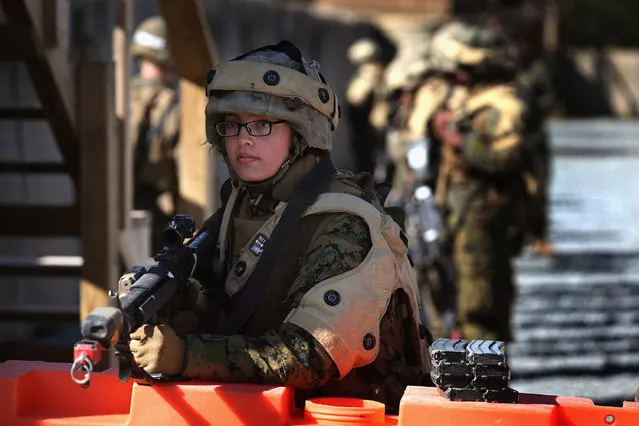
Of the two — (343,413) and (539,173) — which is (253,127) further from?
(539,173)

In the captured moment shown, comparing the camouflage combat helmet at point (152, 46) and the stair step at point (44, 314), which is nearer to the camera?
the stair step at point (44, 314)

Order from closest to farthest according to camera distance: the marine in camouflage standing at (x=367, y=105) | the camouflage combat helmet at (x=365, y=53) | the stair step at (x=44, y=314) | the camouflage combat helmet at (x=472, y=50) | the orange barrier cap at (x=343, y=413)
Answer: the orange barrier cap at (x=343, y=413) → the stair step at (x=44, y=314) → the camouflage combat helmet at (x=472, y=50) → the marine in camouflage standing at (x=367, y=105) → the camouflage combat helmet at (x=365, y=53)

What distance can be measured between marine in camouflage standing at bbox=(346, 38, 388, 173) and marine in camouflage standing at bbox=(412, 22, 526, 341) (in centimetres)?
585

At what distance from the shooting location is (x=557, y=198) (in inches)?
853

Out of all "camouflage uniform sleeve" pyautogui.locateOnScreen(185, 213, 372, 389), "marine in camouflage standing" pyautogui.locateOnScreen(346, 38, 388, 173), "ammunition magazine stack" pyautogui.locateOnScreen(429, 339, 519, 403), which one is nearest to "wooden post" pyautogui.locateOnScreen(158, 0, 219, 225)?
"camouflage uniform sleeve" pyautogui.locateOnScreen(185, 213, 372, 389)

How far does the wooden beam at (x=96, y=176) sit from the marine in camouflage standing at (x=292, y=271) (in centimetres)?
218

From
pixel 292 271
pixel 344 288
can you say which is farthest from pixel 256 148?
pixel 344 288

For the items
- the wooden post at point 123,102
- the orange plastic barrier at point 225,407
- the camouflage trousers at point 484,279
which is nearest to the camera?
the orange plastic barrier at point 225,407

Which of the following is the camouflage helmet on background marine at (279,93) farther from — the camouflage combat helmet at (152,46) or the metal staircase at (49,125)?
the camouflage combat helmet at (152,46)

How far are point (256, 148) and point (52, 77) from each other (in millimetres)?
2408

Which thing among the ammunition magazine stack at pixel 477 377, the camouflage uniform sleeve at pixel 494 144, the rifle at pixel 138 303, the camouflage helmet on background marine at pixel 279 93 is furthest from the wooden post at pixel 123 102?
the ammunition magazine stack at pixel 477 377

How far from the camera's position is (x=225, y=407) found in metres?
3.95

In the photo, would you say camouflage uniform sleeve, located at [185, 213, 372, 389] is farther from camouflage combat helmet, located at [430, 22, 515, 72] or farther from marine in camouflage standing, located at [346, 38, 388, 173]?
marine in camouflage standing, located at [346, 38, 388, 173]

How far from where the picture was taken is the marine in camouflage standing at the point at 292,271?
13.8 ft
